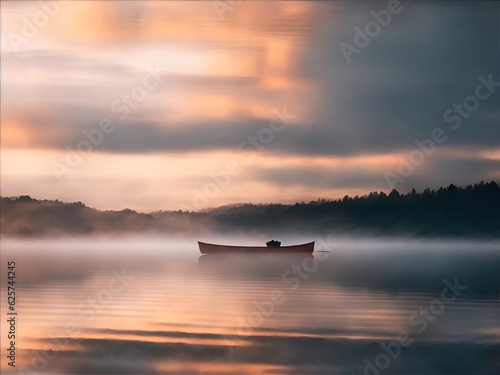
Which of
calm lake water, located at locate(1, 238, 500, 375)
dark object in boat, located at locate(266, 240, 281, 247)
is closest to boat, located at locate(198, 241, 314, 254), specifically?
dark object in boat, located at locate(266, 240, 281, 247)

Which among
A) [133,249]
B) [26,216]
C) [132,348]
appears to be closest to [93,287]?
[26,216]

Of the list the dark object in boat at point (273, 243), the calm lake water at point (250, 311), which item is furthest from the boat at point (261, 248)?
the calm lake water at point (250, 311)

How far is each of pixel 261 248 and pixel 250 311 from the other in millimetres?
5212

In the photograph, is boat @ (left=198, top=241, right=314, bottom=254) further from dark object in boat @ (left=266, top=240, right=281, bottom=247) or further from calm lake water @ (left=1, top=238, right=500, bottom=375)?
calm lake water @ (left=1, top=238, right=500, bottom=375)

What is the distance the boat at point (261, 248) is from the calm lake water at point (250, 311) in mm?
368

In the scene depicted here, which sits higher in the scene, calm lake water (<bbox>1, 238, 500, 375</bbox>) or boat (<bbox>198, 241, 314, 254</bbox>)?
boat (<bbox>198, 241, 314, 254</bbox>)

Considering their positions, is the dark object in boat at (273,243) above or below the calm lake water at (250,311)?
above

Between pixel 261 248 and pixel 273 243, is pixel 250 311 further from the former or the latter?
pixel 273 243

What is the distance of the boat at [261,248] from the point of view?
1722 cm

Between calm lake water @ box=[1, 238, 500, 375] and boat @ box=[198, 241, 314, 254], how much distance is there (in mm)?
368

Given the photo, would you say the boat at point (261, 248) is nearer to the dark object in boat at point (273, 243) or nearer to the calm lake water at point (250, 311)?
the dark object in boat at point (273, 243)

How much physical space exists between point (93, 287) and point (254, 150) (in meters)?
3.35

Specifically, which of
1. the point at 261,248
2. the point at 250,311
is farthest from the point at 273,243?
the point at 250,311

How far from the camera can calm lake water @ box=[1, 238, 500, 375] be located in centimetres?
889
